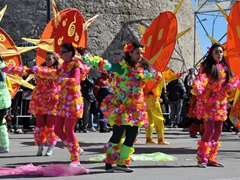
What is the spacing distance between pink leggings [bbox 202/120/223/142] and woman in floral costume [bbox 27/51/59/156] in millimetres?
2582

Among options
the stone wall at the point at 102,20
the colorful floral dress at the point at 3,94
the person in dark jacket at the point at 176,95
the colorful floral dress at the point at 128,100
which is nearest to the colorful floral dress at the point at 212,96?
the colorful floral dress at the point at 128,100

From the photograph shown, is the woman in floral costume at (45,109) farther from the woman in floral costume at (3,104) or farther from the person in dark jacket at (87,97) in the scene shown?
the person in dark jacket at (87,97)

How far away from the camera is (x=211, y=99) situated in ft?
25.2

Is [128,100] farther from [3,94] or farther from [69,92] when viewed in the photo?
[3,94]

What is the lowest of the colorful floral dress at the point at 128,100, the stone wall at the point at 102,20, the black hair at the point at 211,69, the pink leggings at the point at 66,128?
the pink leggings at the point at 66,128

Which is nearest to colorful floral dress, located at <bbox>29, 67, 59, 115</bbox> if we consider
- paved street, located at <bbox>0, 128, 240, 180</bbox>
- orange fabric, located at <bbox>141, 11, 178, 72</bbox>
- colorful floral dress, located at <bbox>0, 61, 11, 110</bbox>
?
colorful floral dress, located at <bbox>0, 61, 11, 110</bbox>

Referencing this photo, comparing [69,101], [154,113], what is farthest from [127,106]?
[154,113]

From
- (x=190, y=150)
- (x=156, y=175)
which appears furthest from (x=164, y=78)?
(x=156, y=175)

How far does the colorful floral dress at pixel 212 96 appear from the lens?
762 cm

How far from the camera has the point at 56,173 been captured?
6.69 metres

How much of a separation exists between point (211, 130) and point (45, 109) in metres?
2.81

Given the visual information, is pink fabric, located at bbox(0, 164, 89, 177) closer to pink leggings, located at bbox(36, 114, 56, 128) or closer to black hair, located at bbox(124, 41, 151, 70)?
black hair, located at bbox(124, 41, 151, 70)

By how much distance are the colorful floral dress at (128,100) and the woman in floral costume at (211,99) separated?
2.82ft

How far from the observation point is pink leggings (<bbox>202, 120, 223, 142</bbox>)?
762 centimetres
